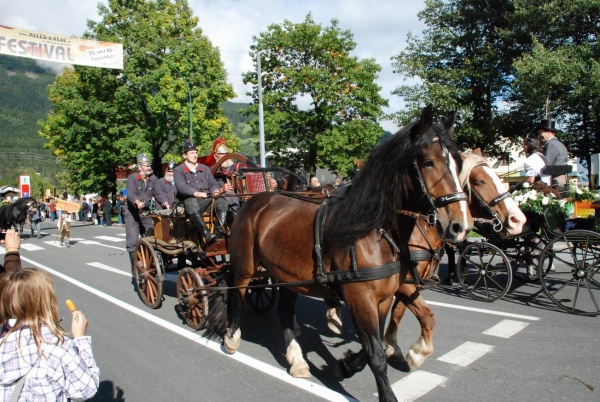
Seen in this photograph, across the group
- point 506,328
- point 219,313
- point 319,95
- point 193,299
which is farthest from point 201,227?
point 319,95

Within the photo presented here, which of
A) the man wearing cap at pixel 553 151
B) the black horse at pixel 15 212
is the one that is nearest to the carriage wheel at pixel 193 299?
the man wearing cap at pixel 553 151

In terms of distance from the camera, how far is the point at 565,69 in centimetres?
1606

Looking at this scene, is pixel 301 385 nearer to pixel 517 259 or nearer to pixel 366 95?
pixel 517 259

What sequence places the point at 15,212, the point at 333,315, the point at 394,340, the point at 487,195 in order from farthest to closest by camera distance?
the point at 15,212
the point at 333,315
the point at 487,195
the point at 394,340

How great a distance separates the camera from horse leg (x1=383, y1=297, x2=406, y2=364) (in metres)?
4.42

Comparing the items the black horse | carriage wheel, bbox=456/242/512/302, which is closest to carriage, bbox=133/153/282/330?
carriage wheel, bbox=456/242/512/302

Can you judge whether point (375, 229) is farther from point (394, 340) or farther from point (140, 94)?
point (140, 94)

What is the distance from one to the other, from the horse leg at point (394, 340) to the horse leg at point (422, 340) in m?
0.26

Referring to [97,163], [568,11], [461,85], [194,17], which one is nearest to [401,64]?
[461,85]

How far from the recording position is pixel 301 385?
4086 millimetres

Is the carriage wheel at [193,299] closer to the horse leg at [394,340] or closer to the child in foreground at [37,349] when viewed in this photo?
the horse leg at [394,340]

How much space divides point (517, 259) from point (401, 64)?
57.4ft

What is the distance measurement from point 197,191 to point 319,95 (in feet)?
79.4

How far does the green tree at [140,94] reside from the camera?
27016mm
